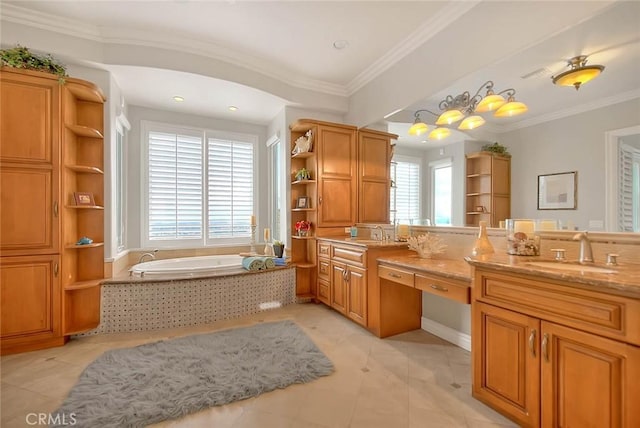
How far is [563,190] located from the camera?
189 cm

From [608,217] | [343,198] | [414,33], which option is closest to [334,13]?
[414,33]

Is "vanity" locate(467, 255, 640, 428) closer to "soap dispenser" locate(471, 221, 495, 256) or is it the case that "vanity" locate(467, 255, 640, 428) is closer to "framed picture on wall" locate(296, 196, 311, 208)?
"soap dispenser" locate(471, 221, 495, 256)

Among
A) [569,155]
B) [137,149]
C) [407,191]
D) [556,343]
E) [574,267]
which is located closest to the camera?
[556,343]

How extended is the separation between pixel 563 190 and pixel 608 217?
303mm

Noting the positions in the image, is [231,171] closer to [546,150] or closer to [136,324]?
[136,324]

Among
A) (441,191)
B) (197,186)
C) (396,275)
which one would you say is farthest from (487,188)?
(197,186)

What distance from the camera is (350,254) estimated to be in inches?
118

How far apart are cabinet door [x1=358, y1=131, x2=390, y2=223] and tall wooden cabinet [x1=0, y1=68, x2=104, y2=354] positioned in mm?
3121

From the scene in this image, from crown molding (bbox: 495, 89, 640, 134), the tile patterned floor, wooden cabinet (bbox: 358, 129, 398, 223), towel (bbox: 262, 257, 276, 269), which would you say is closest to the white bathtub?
towel (bbox: 262, 257, 276, 269)

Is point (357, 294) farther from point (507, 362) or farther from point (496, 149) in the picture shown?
point (496, 149)

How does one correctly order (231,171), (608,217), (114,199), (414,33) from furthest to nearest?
(231,171) < (114,199) < (414,33) < (608,217)

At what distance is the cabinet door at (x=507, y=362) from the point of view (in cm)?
143

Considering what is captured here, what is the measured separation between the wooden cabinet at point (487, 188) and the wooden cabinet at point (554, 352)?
0.89 metres

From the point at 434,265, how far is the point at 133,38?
12.1 ft
